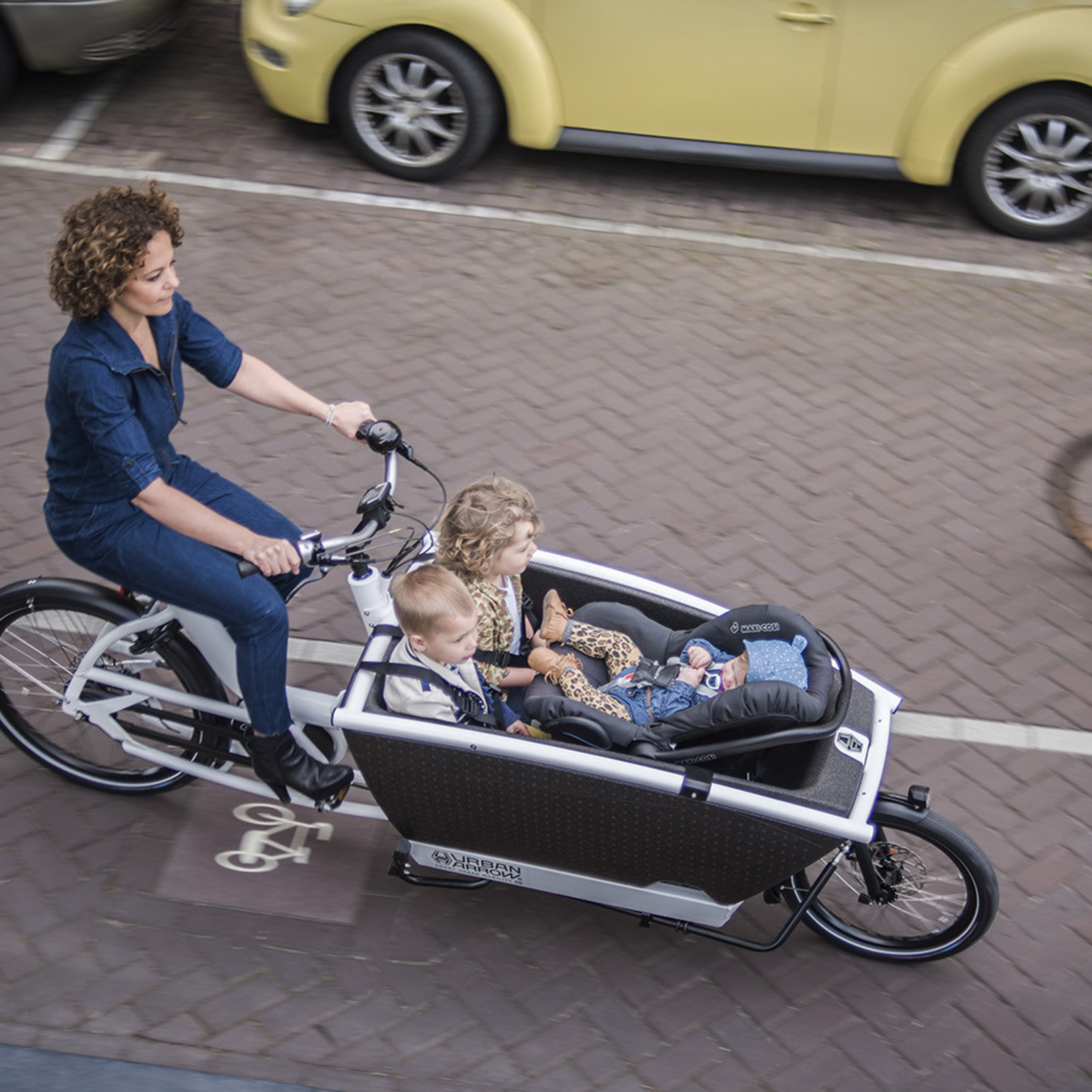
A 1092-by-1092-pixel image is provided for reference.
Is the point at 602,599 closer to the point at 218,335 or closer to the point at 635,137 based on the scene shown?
the point at 218,335

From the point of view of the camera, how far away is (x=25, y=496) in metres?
5.15

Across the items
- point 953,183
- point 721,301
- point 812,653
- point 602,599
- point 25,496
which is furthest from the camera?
point 953,183

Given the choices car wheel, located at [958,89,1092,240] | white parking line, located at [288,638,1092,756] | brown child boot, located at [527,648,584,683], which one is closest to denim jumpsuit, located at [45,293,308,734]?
brown child boot, located at [527,648,584,683]

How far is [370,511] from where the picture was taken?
11.1ft

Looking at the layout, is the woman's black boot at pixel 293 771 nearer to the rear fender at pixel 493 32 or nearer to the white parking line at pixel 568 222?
the white parking line at pixel 568 222

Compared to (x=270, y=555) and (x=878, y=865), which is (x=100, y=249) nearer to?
(x=270, y=555)

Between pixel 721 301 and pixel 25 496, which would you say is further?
pixel 721 301

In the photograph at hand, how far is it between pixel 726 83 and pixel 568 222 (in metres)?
1.09

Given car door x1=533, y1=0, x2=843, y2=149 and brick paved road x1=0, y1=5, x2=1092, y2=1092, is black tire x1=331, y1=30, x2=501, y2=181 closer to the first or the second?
brick paved road x1=0, y1=5, x2=1092, y2=1092

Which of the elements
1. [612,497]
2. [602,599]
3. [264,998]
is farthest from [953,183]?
[264,998]

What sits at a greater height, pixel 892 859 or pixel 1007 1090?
pixel 892 859

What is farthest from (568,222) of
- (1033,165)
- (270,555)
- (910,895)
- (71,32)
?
(910,895)

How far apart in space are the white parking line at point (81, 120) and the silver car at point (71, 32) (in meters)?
0.26

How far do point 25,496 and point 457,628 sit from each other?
277cm
